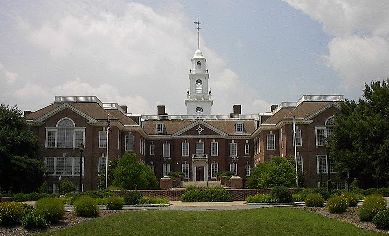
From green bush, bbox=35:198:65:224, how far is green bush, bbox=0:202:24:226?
764 mm

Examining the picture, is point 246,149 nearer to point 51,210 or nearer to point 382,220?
point 382,220

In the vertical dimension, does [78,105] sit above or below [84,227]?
above

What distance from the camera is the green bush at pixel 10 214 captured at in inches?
938

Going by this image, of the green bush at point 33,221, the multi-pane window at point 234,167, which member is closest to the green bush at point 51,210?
the green bush at point 33,221

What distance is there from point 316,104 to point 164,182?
1940 cm

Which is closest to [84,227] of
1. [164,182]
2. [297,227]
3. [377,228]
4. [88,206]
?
[88,206]

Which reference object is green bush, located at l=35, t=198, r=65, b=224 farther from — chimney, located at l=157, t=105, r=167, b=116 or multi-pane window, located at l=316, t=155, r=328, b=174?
chimney, located at l=157, t=105, r=167, b=116

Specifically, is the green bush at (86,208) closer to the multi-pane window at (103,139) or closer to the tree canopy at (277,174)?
the tree canopy at (277,174)

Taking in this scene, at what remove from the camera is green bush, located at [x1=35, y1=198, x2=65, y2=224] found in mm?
24298

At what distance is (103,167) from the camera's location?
196ft

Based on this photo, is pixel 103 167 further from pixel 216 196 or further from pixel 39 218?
pixel 39 218

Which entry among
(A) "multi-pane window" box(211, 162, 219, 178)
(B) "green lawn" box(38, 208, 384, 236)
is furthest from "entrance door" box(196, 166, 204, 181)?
(B) "green lawn" box(38, 208, 384, 236)

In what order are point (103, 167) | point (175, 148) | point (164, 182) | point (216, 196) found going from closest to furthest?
1. point (216, 196)
2. point (164, 182)
3. point (103, 167)
4. point (175, 148)

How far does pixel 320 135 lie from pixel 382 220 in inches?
1497
